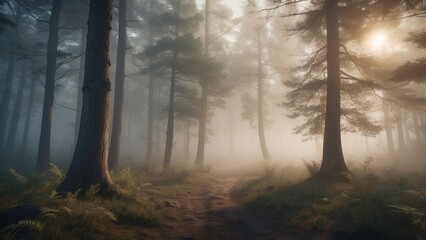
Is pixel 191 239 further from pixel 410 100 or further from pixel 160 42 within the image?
pixel 160 42

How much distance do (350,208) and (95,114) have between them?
782 cm

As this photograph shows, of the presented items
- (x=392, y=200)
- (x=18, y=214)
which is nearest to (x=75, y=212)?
(x=18, y=214)

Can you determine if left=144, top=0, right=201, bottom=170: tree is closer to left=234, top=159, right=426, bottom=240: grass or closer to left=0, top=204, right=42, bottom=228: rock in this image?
left=234, top=159, right=426, bottom=240: grass

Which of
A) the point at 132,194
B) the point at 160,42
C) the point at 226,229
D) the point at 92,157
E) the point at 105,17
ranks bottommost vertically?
the point at 226,229

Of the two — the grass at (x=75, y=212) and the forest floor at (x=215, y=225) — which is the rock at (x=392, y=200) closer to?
the forest floor at (x=215, y=225)

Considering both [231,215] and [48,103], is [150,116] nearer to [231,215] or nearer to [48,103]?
[48,103]

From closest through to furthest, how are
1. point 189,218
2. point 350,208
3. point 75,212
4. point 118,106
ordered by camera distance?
1. point 75,212
2. point 350,208
3. point 189,218
4. point 118,106

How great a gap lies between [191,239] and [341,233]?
3.22 meters

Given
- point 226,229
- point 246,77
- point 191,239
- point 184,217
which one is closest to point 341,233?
point 226,229

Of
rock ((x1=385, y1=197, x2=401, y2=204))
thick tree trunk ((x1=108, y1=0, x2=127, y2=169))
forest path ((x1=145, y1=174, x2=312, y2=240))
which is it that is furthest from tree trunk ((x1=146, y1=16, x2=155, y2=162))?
rock ((x1=385, y1=197, x2=401, y2=204))

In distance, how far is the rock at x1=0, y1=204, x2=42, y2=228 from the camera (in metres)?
4.66

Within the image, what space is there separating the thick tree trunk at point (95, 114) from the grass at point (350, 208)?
17.2ft

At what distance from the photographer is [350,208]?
652cm

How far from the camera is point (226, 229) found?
20.2 feet
